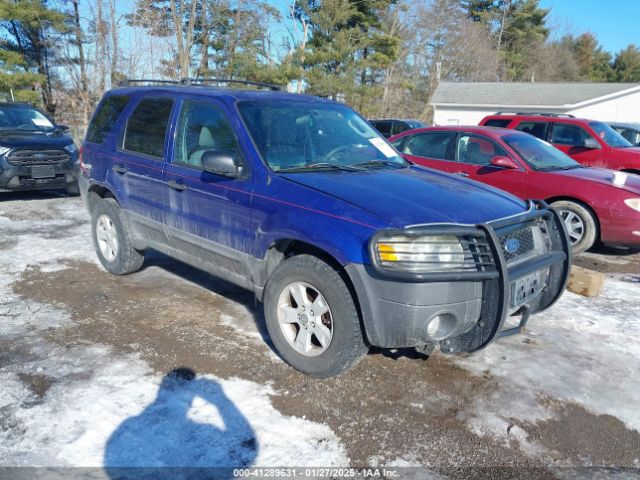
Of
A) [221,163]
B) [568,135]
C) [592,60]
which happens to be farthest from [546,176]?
[592,60]

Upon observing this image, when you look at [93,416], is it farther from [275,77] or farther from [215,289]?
[275,77]

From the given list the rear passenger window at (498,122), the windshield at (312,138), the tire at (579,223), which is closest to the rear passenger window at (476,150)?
the tire at (579,223)

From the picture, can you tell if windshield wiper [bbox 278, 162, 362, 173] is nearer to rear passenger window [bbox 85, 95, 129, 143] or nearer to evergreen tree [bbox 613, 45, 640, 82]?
rear passenger window [bbox 85, 95, 129, 143]

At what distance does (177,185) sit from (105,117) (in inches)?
70.0

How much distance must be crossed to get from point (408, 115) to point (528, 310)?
37.1m

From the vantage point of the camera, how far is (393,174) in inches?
159

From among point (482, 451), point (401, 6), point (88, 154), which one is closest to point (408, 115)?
point (401, 6)

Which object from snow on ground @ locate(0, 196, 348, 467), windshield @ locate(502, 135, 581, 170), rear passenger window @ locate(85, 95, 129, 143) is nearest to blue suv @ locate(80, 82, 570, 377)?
rear passenger window @ locate(85, 95, 129, 143)

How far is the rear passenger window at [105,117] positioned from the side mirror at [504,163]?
454 centimetres

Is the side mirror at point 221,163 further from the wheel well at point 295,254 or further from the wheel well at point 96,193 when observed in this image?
the wheel well at point 96,193

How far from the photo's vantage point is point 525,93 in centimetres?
3259

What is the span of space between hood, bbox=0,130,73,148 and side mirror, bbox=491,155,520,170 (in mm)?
7426

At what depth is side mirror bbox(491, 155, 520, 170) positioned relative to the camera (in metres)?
6.96

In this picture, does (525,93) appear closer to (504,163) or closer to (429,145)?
(429,145)
